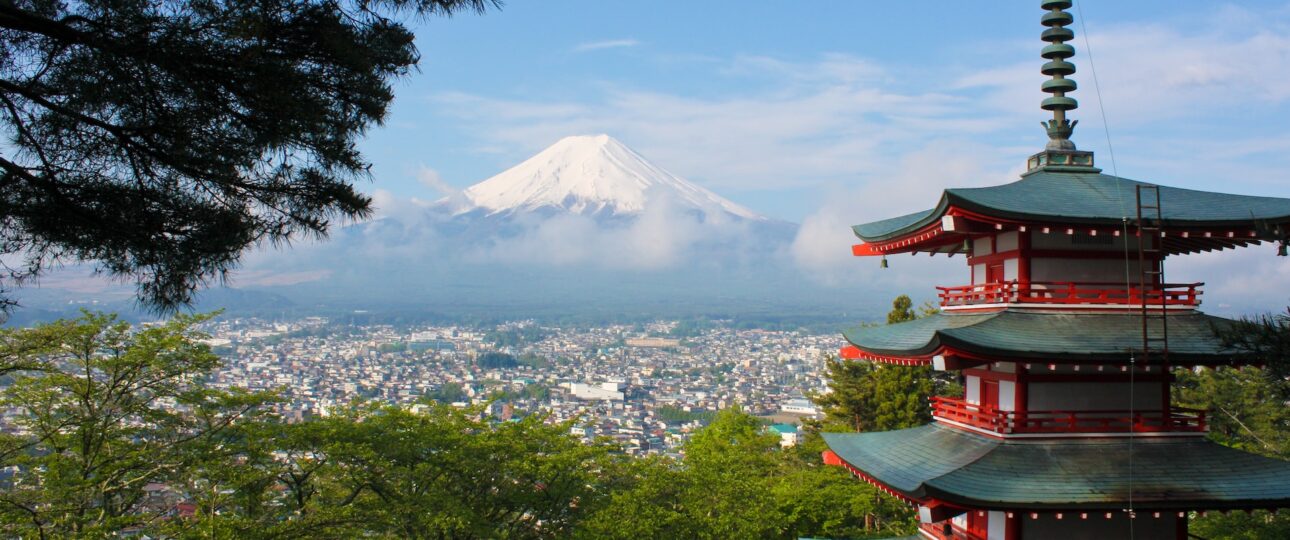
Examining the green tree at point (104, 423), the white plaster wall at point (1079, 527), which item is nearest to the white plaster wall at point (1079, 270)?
the white plaster wall at point (1079, 527)

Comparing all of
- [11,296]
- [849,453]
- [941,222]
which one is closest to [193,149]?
[11,296]

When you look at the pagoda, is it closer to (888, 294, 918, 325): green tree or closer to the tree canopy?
the tree canopy

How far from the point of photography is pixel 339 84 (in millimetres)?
5477

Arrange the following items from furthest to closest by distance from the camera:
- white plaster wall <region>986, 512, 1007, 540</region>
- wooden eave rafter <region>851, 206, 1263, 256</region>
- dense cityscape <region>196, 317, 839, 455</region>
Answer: dense cityscape <region>196, 317, 839, 455</region> → white plaster wall <region>986, 512, 1007, 540</region> → wooden eave rafter <region>851, 206, 1263, 256</region>

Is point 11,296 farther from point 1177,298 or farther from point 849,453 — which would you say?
point 1177,298

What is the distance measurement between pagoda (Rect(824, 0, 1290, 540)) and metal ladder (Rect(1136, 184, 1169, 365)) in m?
0.02

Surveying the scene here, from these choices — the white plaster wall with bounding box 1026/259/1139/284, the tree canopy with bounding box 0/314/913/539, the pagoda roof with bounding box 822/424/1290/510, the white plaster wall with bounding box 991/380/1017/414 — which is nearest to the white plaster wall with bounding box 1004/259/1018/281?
the white plaster wall with bounding box 1026/259/1139/284

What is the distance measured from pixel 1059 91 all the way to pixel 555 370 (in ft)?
275

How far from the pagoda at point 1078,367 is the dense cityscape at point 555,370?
940 centimetres

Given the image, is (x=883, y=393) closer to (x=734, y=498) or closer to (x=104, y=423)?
(x=734, y=498)

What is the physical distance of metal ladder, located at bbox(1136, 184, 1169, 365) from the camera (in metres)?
8.82

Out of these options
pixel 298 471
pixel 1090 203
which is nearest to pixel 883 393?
pixel 1090 203

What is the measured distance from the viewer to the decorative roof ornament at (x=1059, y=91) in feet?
35.3

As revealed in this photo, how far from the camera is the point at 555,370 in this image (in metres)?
92.6
